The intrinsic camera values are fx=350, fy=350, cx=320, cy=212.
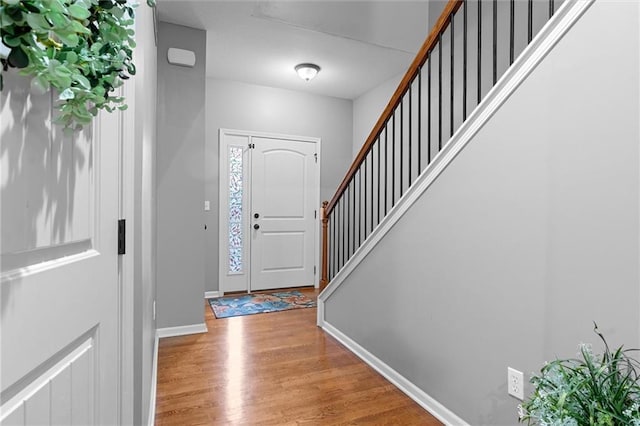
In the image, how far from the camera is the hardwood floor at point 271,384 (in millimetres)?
1937

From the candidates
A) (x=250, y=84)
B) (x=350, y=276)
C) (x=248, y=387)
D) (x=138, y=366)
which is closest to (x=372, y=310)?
(x=350, y=276)

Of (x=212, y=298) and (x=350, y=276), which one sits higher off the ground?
(x=350, y=276)

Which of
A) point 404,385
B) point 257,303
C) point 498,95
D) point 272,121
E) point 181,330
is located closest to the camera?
point 498,95

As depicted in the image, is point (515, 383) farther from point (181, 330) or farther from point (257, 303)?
point (257, 303)

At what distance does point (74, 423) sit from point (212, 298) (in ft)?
12.0

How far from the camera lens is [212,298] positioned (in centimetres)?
437

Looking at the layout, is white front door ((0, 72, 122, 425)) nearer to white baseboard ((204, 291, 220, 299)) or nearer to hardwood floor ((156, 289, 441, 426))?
hardwood floor ((156, 289, 441, 426))

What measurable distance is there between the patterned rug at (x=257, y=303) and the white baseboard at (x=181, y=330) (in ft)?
1.51

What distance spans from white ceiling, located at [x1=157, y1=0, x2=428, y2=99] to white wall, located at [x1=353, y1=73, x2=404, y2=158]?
247mm

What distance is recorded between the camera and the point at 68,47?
63 cm

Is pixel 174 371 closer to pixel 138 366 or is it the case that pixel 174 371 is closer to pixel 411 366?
pixel 138 366

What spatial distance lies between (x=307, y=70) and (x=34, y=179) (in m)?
3.67

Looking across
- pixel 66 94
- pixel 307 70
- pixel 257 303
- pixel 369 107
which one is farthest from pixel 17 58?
pixel 369 107

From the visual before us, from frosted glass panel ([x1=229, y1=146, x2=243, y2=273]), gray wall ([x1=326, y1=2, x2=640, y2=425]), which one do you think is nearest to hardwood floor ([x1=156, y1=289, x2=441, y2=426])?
gray wall ([x1=326, y1=2, x2=640, y2=425])
